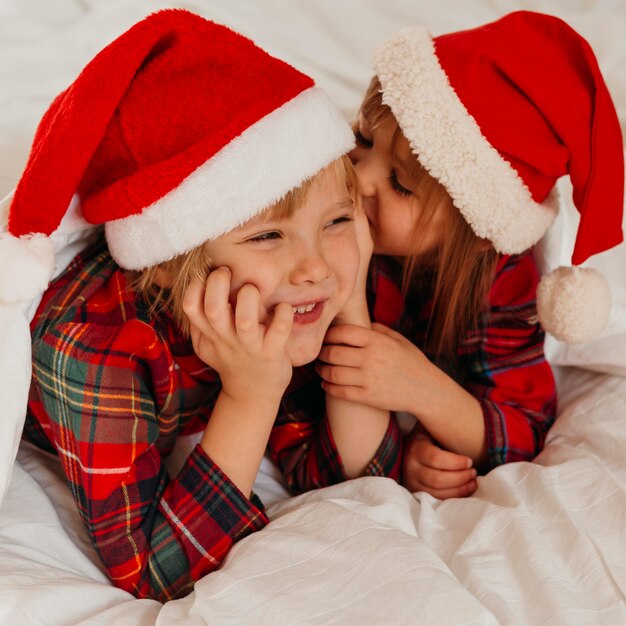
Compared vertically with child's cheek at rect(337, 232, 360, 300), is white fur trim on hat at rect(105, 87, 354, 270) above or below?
above

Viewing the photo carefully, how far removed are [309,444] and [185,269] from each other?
0.34 meters

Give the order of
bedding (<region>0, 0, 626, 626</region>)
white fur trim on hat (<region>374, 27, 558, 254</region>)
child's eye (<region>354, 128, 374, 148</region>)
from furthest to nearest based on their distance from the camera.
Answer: child's eye (<region>354, 128, 374, 148</region>), white fur trim on hat (<region>374, 27, 558, 254</region>), bedding (<region>0, 0, 626, 626</region>)

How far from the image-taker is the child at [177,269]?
779 millimetres

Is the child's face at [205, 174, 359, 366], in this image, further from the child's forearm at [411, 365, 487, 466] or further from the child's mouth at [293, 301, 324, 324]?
the child's forearm at [411, 365, 487, 466]

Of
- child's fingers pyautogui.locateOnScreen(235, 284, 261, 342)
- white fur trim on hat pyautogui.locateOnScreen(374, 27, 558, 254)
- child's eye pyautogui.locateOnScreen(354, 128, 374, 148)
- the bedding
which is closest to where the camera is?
the bedding

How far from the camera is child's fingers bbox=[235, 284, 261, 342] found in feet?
2.74

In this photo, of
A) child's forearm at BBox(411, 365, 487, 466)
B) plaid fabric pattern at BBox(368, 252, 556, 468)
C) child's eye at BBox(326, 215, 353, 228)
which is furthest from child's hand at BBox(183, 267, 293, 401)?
plaid fabric pattern at BBox(368, 252, 556, 468)

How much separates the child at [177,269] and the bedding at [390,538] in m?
0.05

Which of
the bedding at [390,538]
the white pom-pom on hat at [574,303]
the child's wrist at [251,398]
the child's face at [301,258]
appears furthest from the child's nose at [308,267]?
the white pom-pom on hat at [574,303]

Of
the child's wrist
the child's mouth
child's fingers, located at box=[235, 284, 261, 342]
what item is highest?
child's fingers, located at box=[235, 284, 261, 342]

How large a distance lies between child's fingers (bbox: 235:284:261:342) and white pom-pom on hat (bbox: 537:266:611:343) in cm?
41

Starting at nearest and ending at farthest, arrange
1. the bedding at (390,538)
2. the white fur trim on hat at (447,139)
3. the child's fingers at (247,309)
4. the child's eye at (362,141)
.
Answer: the bedding at (390,538), the child's fingers at (247,309), the white fur trim on hat at (447,139), the child's eye at (362,141)

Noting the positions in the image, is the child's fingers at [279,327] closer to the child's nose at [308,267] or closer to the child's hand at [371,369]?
the child's nose at [308,267]

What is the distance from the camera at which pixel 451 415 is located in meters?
1.05
